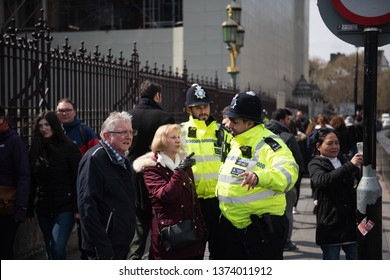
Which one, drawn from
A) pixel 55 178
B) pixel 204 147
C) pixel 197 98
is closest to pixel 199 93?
pixel 197 98

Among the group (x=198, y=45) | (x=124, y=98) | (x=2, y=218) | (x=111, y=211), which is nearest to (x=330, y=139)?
(x=111, y=211)

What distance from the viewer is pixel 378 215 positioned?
174 inches

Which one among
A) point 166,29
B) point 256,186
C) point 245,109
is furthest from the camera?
point 166,29

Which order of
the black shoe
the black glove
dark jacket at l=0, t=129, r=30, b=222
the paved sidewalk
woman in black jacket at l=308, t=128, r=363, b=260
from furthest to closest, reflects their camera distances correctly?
the black shoe → the paved sidewalk → dark jacket at l=0, t=129, r=30, b=222 → woman in black jacket at l=308, t=128, r=363, b=260 → the black glove

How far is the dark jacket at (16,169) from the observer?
5.84 meters

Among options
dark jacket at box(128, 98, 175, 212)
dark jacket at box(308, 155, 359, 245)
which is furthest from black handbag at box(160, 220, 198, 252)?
dark jacket at box(128, 98, 175, 212)

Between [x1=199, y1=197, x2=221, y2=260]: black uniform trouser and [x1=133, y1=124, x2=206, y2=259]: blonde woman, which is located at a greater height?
[x1=133, y1=124, x2=206, y2=259]: blonde woman

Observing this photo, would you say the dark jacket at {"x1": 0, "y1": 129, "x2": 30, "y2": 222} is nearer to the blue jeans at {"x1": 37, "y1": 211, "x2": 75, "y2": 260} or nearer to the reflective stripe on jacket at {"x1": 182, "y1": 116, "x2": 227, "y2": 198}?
the blue jeans at {"x1": 37, "y1": 211, "x2": 75, "y2": 260}

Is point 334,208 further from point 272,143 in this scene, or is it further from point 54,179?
point 54,179

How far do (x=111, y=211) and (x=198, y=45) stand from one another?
30.7 metres

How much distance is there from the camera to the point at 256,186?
4.55m

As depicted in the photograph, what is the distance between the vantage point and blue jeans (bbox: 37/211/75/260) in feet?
19.5

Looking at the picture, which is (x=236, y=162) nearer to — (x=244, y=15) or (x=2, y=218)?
(x=2, y=218)

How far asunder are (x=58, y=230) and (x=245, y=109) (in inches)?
91.3
